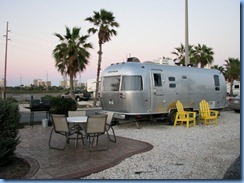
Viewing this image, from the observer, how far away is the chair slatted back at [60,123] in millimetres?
5750

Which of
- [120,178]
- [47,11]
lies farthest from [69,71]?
[120,178]

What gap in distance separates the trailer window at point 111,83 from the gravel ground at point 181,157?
187 cm

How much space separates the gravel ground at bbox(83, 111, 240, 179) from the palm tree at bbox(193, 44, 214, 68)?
22.2m

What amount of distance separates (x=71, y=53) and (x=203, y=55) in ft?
54.5

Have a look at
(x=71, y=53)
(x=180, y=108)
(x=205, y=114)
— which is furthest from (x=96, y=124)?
(x=71, y=53)

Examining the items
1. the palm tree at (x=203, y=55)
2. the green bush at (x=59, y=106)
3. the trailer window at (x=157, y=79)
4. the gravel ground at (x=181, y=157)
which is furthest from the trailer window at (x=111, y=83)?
the palm tree at (x=203, y=55)

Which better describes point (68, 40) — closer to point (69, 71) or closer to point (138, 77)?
point (69, 71)

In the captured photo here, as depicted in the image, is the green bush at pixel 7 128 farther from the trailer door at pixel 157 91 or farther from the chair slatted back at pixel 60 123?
the trailer door at pixel 157 91

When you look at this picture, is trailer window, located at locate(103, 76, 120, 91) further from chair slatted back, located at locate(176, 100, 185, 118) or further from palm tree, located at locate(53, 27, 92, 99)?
palm tree, located at locate(53, 27, 92, 99)

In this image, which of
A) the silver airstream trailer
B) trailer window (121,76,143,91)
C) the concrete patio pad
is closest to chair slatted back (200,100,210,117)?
the silver airstream trailer

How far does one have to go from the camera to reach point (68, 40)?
819 inches

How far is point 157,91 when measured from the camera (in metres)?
9.57

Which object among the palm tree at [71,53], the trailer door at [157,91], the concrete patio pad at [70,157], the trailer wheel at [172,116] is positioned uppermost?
the palm tree at [71,53]

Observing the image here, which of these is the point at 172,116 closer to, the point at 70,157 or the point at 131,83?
the point at 131,83
